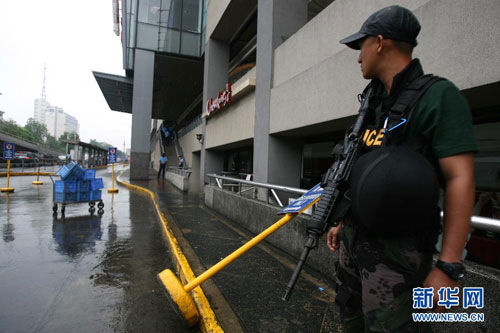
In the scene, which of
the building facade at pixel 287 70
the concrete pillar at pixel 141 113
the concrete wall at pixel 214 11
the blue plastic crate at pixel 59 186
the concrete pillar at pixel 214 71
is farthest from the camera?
the concrete pillar at pixel 141 113

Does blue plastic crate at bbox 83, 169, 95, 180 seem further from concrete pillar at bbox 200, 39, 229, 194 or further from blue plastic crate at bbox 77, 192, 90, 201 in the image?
concrete pillar at bbox 200, 39, 229, 194

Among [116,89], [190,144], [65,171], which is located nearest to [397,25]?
[65,171]

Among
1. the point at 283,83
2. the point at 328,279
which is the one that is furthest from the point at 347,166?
the point at 283,83

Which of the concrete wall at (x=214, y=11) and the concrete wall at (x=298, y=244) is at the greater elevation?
the concrete wall at (x=214, y=11)

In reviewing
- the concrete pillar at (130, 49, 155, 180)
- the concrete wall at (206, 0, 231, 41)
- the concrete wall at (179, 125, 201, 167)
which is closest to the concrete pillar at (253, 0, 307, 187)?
the concrete wall at (206, 0, 231, 41)

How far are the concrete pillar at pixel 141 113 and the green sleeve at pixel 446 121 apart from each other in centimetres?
1852

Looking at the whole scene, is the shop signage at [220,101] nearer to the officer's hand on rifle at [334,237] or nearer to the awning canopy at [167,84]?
the awning canopy at [167,84]

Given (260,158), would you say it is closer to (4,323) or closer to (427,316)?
(4,323)

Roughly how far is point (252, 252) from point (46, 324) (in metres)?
2.77

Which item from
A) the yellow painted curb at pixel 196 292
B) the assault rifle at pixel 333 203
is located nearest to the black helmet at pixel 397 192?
the assault rifle at pixel 333 203

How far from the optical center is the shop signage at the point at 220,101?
35.6 ft

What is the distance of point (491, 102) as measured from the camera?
3.64m

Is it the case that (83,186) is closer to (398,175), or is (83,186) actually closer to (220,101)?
(220,101)

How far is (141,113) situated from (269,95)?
12.9m
